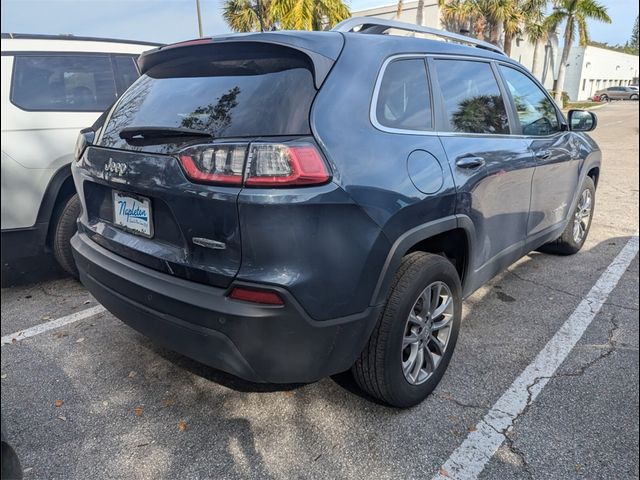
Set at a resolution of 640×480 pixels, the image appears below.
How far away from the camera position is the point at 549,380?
2.88 m

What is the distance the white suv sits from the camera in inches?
Answer: 141

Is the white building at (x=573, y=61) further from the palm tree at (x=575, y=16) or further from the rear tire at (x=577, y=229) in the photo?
the rear tire at (x=577, y=229)

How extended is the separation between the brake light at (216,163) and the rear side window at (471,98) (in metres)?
1.32

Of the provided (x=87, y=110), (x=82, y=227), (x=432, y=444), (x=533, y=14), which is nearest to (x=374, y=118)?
(x=432, y=444)

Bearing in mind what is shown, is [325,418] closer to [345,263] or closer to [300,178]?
[345,263]

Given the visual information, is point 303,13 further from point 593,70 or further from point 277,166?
point 593,70

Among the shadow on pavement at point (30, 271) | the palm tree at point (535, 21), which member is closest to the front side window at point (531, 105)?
the shadow on pavement at point (30, 271)

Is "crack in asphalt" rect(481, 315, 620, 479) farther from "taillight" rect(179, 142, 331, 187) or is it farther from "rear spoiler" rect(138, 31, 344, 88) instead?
"rear spoiler" rect(138, 31, 344, 88)

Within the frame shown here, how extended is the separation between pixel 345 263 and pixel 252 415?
3.49 feet

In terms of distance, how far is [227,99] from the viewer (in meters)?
2.15

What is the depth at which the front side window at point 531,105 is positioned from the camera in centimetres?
351

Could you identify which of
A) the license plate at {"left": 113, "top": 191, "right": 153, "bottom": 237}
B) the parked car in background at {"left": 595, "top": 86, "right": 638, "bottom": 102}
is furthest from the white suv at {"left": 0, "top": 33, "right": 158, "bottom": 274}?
the parked car in background at {"left": 595, "top": 86, "right": 638, "bottom": 102}

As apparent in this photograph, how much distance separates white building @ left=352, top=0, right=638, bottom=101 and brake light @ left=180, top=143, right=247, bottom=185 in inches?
993

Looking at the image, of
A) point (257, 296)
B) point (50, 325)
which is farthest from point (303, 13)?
point (257, 296)
